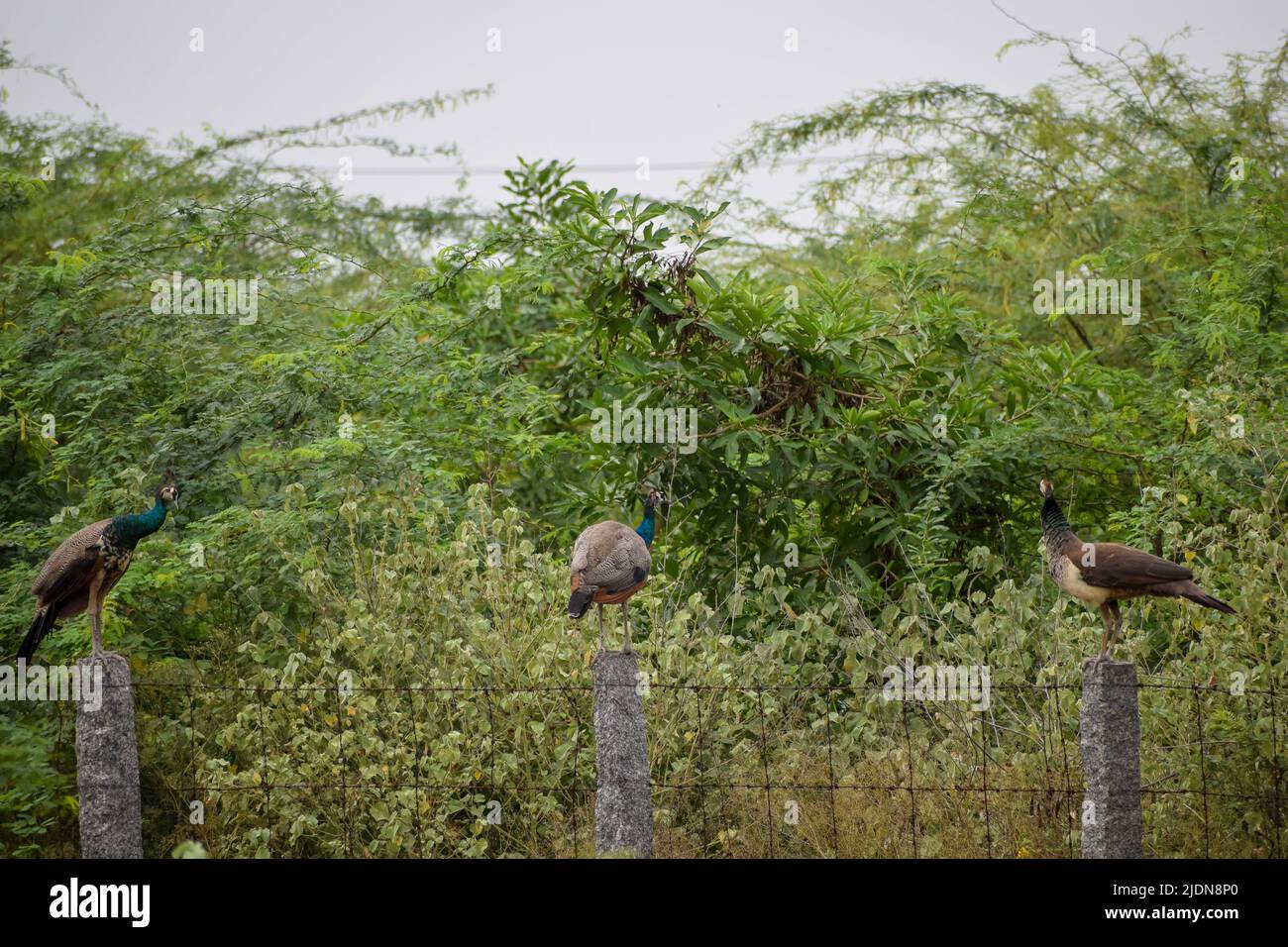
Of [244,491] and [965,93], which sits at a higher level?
[965,93]

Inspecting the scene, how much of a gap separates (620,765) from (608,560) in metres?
0.82

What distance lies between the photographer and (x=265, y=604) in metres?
7.05

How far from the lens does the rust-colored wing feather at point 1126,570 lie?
15.5 ft

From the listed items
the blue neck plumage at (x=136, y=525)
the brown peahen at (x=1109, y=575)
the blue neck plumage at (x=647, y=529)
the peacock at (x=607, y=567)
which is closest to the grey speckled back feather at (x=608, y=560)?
the peacock at (x=607, y=567)

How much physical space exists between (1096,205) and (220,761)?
8844mm

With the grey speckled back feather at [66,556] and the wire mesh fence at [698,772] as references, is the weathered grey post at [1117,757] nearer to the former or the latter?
the wire mesh fence at [698,772]

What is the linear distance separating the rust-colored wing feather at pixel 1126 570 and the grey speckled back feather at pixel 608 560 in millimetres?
1747

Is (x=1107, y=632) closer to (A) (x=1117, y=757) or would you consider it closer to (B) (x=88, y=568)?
(A) (x=1117, y=757)

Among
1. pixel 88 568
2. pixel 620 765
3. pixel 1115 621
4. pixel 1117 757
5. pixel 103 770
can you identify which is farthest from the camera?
pixel 88 568

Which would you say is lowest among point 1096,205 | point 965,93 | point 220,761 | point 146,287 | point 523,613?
point 220,761

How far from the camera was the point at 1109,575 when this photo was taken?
481cm

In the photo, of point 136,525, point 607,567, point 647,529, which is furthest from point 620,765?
point 136,525

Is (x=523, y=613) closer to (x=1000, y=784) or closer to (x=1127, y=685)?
(x=1000, y=784)
